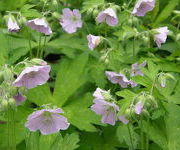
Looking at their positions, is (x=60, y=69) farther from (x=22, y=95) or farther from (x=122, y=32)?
(x=22, y=95)

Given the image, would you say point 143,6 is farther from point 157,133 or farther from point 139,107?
point 139,107

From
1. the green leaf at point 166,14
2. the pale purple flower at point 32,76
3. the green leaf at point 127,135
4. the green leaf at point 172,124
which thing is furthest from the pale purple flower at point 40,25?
the green leaf at point 166,14

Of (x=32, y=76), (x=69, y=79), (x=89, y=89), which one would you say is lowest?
(x=89, y=89)

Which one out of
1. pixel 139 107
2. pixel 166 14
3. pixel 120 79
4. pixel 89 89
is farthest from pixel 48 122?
pixel 166 14

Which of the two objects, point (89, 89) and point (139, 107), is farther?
point (89, 89)

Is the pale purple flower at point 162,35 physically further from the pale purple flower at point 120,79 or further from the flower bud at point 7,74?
the flower bud at point 7,74

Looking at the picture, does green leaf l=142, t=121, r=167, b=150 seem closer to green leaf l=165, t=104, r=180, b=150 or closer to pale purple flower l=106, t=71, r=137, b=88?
green leaf l=165, t=104, r=180, b=150
